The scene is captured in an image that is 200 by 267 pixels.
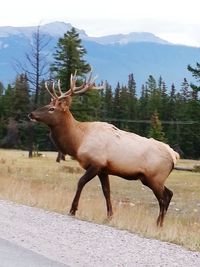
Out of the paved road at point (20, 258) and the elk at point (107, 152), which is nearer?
the paved road at point (20, 258)

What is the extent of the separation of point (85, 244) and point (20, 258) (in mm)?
1601

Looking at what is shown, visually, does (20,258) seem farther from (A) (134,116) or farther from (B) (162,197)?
(A) (134,116)

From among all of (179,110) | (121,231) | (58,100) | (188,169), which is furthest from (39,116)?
(179,110)

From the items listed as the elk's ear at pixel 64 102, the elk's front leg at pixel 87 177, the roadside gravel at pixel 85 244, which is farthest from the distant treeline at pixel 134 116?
the roadside gravel at pixel 85 244

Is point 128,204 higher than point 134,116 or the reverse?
higher

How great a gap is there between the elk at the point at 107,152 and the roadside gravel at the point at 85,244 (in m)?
1.46

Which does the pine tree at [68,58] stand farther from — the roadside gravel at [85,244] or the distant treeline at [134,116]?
the roadside gravel at [85,244]

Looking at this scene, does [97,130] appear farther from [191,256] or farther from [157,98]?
[157,98]

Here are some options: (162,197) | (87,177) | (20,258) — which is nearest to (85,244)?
(20,258)

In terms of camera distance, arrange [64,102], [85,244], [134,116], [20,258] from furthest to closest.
Answer: [134,116] < [64,102] < [85,244] < [20,258]

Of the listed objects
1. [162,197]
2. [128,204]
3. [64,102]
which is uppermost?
[64,102]

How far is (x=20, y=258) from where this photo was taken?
347 inches

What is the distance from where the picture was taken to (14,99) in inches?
3457

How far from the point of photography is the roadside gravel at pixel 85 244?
356 inches
